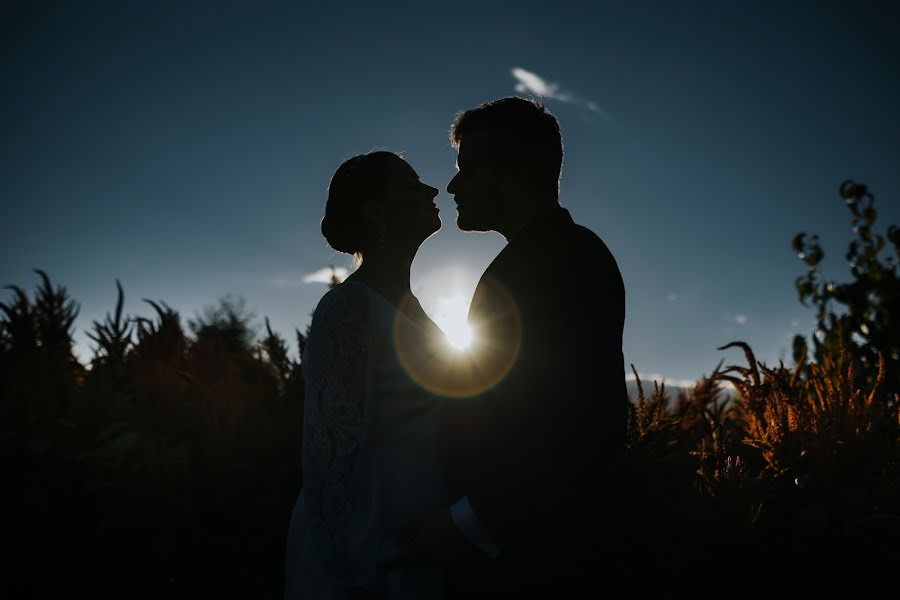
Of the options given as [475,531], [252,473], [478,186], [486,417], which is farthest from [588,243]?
[252,473]

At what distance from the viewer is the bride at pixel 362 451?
218 centimetres

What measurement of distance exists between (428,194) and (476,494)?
214 centimetres

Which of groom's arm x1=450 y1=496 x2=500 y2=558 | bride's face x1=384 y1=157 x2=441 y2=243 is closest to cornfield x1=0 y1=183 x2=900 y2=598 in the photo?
A: groom's arm x1=450 y1=496 x2=500 y2=558

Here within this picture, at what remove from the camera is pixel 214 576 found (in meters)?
3.45

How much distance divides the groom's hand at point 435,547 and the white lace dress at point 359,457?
15 cm

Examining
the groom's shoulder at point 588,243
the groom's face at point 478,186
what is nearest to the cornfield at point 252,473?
the groom's shoulder at point 588,243

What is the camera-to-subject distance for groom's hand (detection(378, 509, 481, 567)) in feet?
5.78

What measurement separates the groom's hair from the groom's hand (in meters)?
1.35

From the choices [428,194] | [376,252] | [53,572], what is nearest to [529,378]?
[376,252]

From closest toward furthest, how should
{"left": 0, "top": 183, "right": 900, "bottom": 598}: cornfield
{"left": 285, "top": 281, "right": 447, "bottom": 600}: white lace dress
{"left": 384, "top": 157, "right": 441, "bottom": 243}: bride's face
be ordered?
{"left": 285, "top": 281, "right": 447, "bottom": 600}: white lace dress
{"left": 0, "top": 183, "right": 900, "bottom": 598}: cornfield
{"left": 384, "top": 157, "right": 441, "bottom": 243}: bride's face

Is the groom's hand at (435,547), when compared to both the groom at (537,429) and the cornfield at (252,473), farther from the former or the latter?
the cornfield at (252,473)

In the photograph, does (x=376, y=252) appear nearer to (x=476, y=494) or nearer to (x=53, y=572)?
(x=476, y=494)

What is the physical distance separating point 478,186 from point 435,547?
138cm

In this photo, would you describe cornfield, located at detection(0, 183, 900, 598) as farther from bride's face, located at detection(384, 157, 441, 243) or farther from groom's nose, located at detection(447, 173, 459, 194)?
bride's face, located at detection(384, 157, 441, 243)
